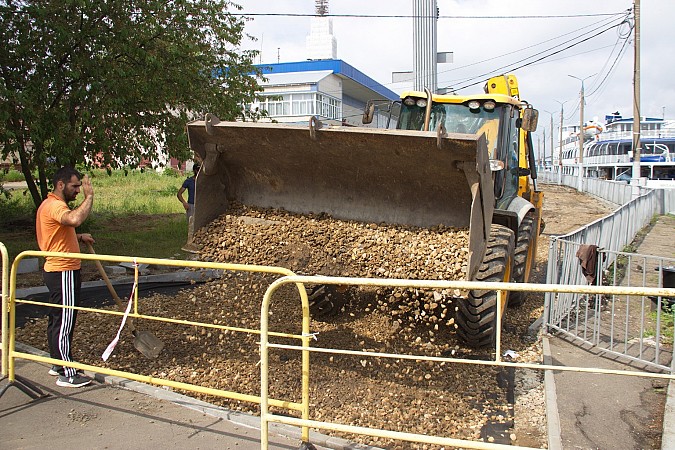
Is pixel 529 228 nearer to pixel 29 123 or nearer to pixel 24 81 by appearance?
pixel 29 123

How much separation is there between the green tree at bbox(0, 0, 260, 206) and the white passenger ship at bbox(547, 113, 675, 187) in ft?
167

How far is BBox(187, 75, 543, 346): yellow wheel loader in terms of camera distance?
15.3ft

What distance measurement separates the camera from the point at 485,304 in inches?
205

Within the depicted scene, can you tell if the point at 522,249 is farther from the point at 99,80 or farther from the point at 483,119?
the point at 99,80

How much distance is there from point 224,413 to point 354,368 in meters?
1.43

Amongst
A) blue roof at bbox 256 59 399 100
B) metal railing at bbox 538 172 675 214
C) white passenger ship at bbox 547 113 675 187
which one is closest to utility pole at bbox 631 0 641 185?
metal railing at bbox 538 172 675 214

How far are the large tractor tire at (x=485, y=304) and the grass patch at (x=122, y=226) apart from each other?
5.88m

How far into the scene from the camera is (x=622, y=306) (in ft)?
27.2

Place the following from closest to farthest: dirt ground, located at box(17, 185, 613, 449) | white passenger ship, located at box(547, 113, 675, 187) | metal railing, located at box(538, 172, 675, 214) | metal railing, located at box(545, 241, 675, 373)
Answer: dirt ground, located at box(17, 185, 613, 449) → metal railing, located at box(545, 241, 675, 373) → metal railing, located at box(538, 172, 675, 214) → white passenger ship, located at box(547, 113, 675, 187)

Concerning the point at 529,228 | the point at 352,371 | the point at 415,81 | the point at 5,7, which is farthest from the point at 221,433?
the point at 415,81

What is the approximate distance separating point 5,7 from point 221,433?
342 inches

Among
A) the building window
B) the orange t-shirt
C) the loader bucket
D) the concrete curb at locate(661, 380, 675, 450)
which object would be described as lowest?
the concrete curb at locate(661, 380, 675, 450)

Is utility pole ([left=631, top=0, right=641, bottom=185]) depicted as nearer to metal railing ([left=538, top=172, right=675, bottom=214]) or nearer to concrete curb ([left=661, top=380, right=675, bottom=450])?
metal railing ([left=538, top=172, right=675, bottom=214])

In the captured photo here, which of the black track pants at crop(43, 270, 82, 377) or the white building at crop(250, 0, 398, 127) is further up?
the white building at crop(250, 0, 398, 127)
